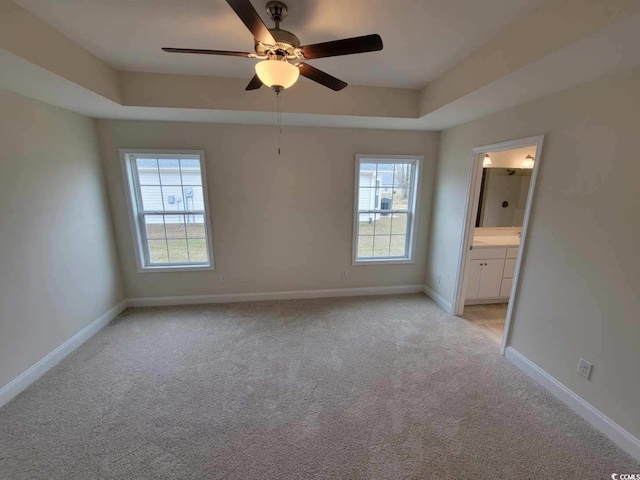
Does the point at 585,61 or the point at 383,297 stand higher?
the point at 585,61

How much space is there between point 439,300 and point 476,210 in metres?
1.34

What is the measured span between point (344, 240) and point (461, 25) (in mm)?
2561

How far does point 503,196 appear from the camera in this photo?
3732mm

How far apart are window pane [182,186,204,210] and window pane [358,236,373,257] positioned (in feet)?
7.39

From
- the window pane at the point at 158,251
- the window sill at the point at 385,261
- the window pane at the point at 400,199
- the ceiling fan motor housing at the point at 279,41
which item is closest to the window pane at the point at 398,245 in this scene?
the window sill at the point at 385,261

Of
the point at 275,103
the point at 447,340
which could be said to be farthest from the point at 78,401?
the point at 447,340

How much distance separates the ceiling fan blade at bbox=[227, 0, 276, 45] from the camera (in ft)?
3.50

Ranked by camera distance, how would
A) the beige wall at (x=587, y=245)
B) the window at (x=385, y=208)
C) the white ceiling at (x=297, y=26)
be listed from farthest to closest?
the window at (x=385, y=208)
the beige wall at (x=587, y=245)
the white ceiling at (x=297, y=26)

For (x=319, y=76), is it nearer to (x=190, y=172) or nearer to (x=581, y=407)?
(x=190, y=172)

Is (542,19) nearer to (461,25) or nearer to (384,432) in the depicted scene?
(461,25)

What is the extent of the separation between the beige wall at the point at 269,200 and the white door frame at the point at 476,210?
0.76 metres

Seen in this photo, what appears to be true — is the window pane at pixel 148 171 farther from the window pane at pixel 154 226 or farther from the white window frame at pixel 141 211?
the window pane at pixel 154 226

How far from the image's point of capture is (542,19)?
145 cm

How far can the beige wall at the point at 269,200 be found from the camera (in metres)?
3.18
